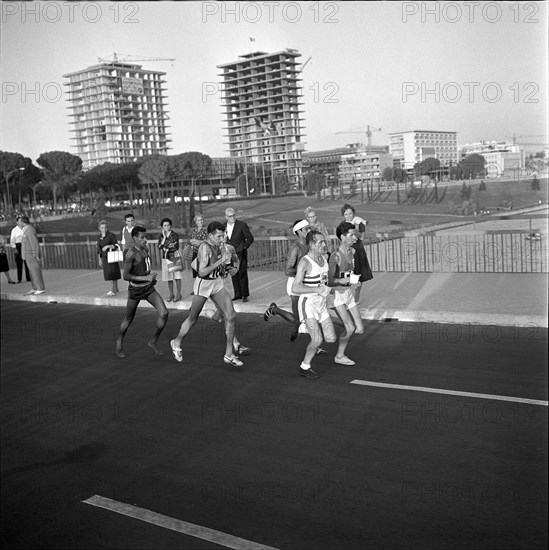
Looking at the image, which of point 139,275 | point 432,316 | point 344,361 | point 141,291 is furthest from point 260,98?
point 432,316

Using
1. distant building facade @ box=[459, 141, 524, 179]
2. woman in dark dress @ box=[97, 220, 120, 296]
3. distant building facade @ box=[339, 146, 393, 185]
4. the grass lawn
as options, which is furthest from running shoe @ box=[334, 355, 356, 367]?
woman in dark dress @ box=[97, 220, 120, 296]

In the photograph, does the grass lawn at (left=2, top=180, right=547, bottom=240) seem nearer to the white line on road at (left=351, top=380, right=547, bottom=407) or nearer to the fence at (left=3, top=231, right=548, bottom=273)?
the fence at (left=3, top=231, right=548, bottom=273)

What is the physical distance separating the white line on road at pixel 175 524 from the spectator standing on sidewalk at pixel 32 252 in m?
12.3

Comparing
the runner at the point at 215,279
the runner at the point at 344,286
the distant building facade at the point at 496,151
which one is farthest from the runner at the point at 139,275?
the distant building facade at the point at 496,151

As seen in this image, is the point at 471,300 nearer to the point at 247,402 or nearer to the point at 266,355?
the point at 266,355

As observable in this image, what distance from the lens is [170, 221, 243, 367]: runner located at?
8.71 meters

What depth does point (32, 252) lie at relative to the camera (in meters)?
16.6

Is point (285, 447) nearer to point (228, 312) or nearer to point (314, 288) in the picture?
point (314, 288)

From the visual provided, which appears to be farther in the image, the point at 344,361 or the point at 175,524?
the point at 344,361

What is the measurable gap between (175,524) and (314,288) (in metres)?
3.67

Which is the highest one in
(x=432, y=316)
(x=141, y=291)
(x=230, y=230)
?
(x=230, y=230)

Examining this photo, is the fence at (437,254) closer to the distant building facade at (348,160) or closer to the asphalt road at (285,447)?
the distant building facade at (348,160)

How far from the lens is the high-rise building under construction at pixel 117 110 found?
5.45 metres

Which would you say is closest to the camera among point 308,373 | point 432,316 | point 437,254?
point 308,373
